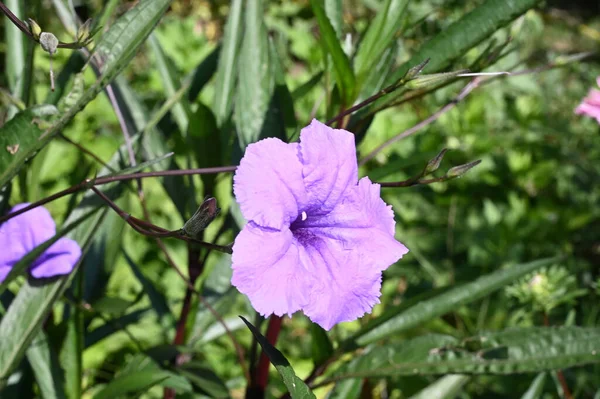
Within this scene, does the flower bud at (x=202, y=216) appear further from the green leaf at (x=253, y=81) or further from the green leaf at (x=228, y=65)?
the green leaf at (x=228, y=65)

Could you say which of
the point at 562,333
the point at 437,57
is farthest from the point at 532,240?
the point at 437,57

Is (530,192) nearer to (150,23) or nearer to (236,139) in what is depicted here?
(236,139)

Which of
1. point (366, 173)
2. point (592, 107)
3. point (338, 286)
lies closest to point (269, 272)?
point (338, 286)

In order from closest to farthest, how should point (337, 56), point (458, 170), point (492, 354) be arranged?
point (458, 170) → point (337, 56) → point (492, 354)

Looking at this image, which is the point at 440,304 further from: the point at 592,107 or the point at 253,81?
the point at 592,107

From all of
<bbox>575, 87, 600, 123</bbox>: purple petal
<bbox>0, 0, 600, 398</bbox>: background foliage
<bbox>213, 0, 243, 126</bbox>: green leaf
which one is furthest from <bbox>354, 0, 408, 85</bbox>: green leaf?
<bbox>575, 87, 600, 123</bbox>: purple petal

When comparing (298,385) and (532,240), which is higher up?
(298,385)
